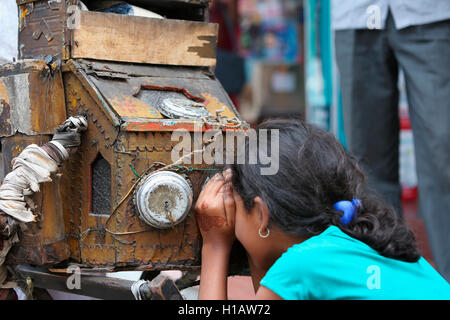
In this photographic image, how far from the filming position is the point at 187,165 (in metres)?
1.59

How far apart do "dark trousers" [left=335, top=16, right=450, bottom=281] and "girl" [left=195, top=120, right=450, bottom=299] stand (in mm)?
809

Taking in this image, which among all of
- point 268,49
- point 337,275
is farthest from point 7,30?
point 268,49

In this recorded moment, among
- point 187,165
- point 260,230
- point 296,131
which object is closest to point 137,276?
point 187,165

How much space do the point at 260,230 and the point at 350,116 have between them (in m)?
1.32

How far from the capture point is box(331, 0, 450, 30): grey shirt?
7.17 ft

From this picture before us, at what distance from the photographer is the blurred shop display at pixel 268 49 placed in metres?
6.06

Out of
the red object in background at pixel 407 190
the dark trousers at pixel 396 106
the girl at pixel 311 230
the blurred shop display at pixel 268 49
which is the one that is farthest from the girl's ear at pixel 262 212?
the blurred shop display at pixel 268 49

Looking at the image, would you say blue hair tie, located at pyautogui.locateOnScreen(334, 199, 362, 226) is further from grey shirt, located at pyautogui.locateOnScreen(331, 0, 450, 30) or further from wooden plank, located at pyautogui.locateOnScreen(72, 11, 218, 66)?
grey shirt, located at pyautogui.locateOnScreen(331, 0, 450, 30)

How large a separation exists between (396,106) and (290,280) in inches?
61.4

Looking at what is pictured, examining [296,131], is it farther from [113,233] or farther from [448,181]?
[448,181]

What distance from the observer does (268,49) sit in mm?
6191

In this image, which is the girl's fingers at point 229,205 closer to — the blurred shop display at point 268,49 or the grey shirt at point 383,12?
the grey shirt at point 383,12

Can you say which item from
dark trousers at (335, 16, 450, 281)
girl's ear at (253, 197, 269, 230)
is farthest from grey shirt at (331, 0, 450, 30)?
girl's ear at (253, 197, 269, 230)

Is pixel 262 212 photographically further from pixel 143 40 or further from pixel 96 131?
pixel 143 40
